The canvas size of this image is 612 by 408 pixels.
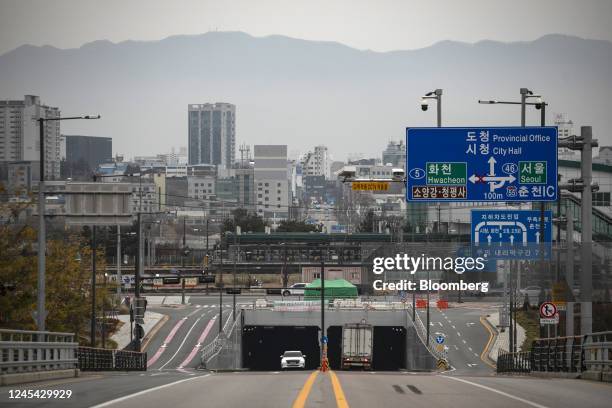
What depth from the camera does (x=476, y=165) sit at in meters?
33.4

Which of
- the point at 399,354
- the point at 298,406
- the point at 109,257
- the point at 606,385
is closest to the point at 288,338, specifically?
the point at 399,354

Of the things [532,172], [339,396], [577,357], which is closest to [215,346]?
[532,172]

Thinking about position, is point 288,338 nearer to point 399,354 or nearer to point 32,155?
point 399,354

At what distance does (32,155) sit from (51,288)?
57.6 m

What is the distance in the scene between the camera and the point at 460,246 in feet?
165

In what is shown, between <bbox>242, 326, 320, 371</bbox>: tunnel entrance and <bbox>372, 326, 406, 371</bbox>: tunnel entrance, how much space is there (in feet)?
19.1

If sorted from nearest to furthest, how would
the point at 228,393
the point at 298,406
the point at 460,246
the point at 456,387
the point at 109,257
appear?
the point at 298,406 < the point at 228,393 < the point at 456,387 < the point at 460,246 < the point at 109,257

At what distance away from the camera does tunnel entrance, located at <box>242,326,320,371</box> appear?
90812 mm

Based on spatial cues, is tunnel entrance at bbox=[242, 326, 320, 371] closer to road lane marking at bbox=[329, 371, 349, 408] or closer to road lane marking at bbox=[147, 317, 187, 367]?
road lane marking at bbox=[147, 317, 187, 367]

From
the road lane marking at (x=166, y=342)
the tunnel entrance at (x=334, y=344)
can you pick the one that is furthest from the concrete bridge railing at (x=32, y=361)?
the tunnel entrance at (x=334, y=344)

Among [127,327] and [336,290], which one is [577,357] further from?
[127,327]

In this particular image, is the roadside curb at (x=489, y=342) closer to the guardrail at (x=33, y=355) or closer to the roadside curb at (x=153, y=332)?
the roadside curb at (x=153, y=332)

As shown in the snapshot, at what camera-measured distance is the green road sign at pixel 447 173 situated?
109 ft

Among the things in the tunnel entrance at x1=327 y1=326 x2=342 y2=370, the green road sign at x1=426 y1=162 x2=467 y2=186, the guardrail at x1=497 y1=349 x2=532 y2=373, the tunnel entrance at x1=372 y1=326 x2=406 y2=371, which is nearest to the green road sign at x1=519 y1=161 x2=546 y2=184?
the green road sign at x1=426 y1=162 x2=467 y2=186
